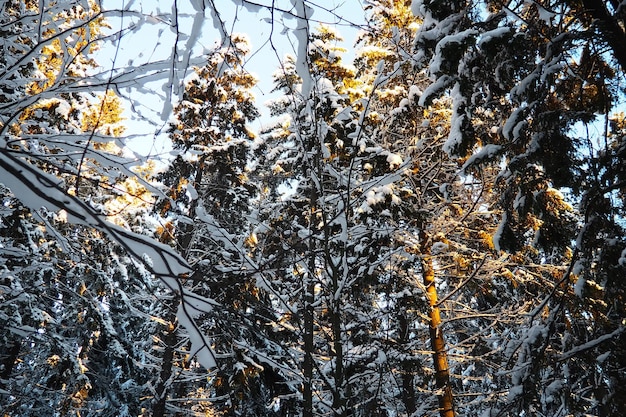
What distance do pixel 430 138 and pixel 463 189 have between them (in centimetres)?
123

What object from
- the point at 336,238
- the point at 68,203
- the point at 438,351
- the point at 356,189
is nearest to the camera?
the point at 68,203

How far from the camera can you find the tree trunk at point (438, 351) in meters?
5.96

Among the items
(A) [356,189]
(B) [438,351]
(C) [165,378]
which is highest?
(A) [356,189]

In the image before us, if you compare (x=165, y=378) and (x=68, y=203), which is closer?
(x=68, y=203)

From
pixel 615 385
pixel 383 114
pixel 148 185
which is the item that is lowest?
pixel 615 385

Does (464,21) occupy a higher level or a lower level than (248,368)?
higher

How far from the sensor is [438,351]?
6062mm

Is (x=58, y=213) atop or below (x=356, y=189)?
atop

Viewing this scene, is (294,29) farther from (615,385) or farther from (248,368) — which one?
(248,368)

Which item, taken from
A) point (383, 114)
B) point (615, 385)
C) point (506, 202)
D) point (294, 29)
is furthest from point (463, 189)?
point (294, 29)

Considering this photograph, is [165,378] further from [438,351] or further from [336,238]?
[336,238]

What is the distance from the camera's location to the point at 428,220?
698 centimetres

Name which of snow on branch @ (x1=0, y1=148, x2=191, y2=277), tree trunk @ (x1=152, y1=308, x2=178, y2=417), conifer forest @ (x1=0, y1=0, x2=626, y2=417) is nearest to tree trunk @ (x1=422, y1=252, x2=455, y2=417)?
conifer forest @ (x1=0, y1=0, x2=626, y2=417)

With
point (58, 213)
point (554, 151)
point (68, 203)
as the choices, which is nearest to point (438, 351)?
point (554, 151)
